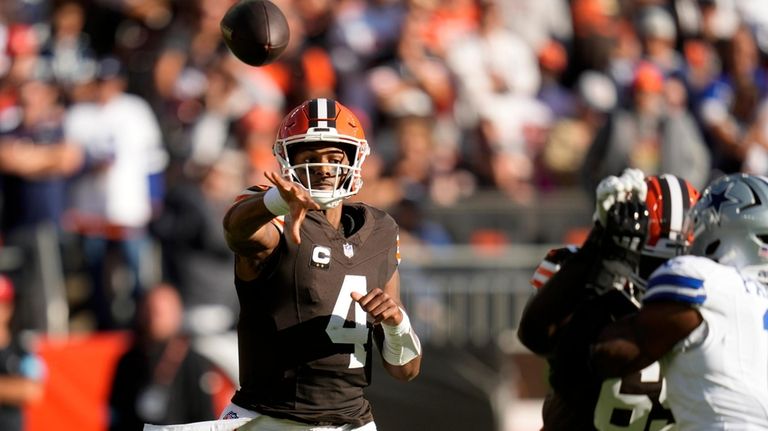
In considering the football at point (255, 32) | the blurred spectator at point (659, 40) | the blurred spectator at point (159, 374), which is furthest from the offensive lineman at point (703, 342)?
the blurred spectator at point (659, 40)

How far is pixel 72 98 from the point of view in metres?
11.2

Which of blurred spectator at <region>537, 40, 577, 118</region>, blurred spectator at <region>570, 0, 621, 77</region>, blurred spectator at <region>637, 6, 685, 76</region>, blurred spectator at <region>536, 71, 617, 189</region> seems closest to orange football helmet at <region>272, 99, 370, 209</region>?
blurred spectator at <region>536, 71, 617, 189</region>

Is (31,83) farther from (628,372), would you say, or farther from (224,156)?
(628,372)

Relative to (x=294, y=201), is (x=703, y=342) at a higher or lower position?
lower

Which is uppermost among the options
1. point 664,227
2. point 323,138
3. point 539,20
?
point 539,20

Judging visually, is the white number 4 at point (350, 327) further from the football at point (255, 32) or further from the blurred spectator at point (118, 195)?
the blurred spectator at point (118, 195)

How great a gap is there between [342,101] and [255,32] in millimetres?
5982

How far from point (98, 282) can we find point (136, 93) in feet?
5.96

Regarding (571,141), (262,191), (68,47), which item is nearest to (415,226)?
(571,141)

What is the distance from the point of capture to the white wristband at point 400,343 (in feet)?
16.9

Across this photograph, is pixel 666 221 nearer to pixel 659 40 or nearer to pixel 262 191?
pixel 262 191

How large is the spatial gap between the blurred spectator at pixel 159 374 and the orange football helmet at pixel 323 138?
4.37 metres

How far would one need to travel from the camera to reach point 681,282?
4.64 meters

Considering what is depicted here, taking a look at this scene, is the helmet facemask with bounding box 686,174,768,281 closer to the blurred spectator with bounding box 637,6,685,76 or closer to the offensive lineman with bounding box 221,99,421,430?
the offensive lineman with bounding box 221,99,421,430
